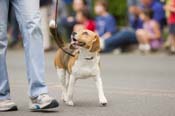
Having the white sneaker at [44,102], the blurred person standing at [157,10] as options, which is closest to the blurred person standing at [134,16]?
the blurred person standing at [157,10]

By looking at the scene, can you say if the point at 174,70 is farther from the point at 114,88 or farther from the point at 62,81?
the point at 62,81

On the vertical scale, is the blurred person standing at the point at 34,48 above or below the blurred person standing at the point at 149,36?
above

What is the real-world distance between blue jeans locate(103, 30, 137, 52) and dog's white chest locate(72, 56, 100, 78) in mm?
8509

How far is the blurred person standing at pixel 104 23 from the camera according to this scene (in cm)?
1678

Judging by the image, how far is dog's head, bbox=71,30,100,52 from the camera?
7762 millimetres

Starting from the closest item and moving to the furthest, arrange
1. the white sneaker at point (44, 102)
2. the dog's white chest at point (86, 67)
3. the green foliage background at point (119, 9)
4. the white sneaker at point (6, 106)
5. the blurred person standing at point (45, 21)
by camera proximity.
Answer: the white sneaker at point (44, 102) < the white sneaker at point (6, 106) < the dog's white chest at point (86, 67) < the blurred person standing at point (45, 21) < the green foliage background at point (119, 9)

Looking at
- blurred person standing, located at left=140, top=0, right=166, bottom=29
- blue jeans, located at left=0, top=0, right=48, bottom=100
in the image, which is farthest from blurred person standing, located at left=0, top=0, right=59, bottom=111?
blurred person standing, located at left=140, top=0, right=166, bottom=29

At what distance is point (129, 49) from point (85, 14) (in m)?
1.43

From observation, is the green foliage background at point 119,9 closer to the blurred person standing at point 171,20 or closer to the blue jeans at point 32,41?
the blurred person standing at point 171,20

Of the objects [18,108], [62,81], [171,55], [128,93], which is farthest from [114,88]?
[171,55]

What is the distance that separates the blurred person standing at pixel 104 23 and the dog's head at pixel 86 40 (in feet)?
29.1

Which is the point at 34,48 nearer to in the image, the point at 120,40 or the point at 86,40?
the point at 86,40

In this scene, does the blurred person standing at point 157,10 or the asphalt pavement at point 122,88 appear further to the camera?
the blurred person standing at point 157,10

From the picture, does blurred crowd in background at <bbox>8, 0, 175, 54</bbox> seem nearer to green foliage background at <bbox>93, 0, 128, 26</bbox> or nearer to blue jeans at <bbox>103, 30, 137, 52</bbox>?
blue jeans at <bbox>103, 30, 137, 52</bbox>
